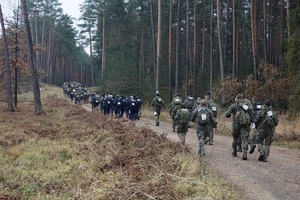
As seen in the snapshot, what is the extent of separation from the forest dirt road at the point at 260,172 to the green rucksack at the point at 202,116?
1145 mm

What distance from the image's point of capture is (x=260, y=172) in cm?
970

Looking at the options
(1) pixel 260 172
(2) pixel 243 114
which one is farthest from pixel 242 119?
(1) pixel 260 172

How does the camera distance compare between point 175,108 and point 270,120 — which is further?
point 175,108

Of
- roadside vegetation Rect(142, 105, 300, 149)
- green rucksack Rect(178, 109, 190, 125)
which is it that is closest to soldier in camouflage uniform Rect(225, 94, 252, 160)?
green rucksack Rect(178, 109, 190, 125)

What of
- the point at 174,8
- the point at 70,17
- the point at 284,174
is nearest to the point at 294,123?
the point at 284,174

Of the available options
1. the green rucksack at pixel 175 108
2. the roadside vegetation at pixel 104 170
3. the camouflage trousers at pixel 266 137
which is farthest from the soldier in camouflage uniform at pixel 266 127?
the green rucksack at pixel 175 108

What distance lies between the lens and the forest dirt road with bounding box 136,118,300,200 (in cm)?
797

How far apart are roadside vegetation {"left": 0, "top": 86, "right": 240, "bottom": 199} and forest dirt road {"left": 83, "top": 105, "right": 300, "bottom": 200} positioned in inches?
23.8

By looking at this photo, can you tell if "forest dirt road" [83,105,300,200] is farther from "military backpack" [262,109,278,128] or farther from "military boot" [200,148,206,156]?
"military backpack" [262,109,278,128]

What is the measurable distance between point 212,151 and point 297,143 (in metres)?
4.45

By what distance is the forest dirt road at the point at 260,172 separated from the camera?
26.2 ft

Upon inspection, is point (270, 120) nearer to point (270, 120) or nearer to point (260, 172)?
point (270, 120)

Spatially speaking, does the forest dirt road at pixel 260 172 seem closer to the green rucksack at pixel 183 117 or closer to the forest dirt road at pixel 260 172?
the forest dirt road at pixel 260 172

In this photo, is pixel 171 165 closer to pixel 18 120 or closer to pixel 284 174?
pixel 284 174
